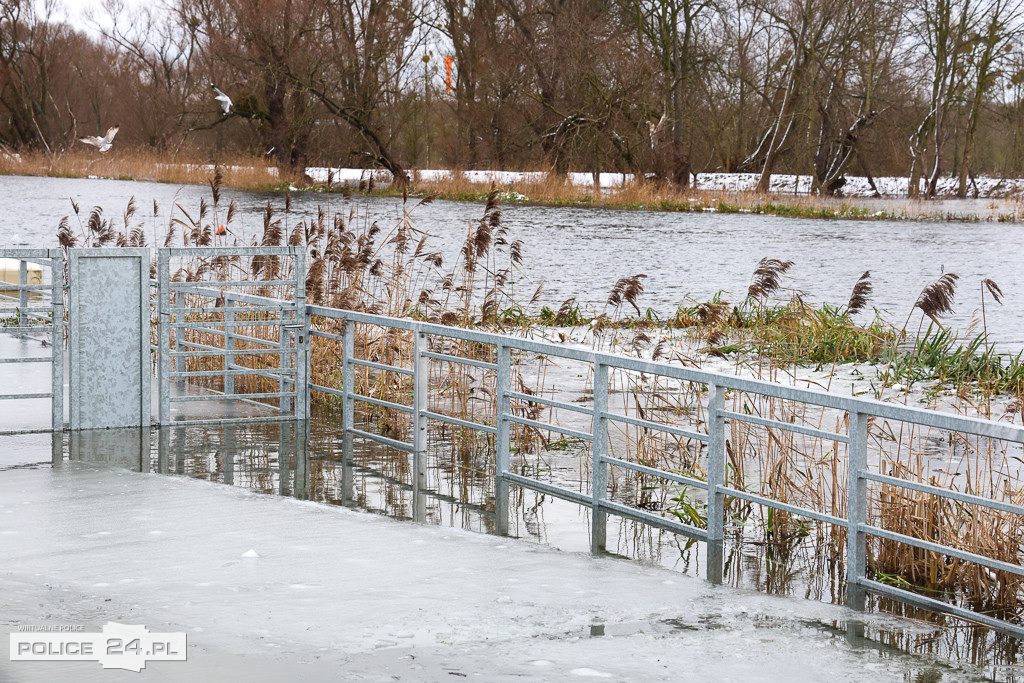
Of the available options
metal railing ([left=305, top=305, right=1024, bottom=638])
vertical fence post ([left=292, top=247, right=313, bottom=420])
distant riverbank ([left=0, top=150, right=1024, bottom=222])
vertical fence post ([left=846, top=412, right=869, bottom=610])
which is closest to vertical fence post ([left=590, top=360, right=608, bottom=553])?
metal railing ([left=305, top=305, right=1024, bottom=638])

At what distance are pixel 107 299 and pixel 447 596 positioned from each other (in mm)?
4698

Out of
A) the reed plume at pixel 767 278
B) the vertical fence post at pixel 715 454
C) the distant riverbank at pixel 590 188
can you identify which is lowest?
the vertical fence post at pixel 715 454

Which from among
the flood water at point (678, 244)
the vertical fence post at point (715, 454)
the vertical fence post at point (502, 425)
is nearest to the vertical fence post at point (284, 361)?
the vertical fence post at point (502, 425)

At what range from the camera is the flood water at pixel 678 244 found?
25500 mm

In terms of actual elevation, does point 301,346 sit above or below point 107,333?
below

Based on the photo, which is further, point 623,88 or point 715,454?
point 623,88

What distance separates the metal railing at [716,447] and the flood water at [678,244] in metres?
11.5

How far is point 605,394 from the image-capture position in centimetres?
768

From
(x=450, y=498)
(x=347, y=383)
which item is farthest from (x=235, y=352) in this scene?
(x=450, y=498)

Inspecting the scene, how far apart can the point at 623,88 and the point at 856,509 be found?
4086 cm

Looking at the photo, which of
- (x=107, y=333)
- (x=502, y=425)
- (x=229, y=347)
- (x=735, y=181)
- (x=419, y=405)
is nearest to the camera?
(x=502, y=425)

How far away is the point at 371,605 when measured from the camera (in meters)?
5.66

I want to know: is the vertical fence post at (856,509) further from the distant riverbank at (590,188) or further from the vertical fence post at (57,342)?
the distant riverbank at (590,188)

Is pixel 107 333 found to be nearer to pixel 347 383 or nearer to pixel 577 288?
pixel 347 383
